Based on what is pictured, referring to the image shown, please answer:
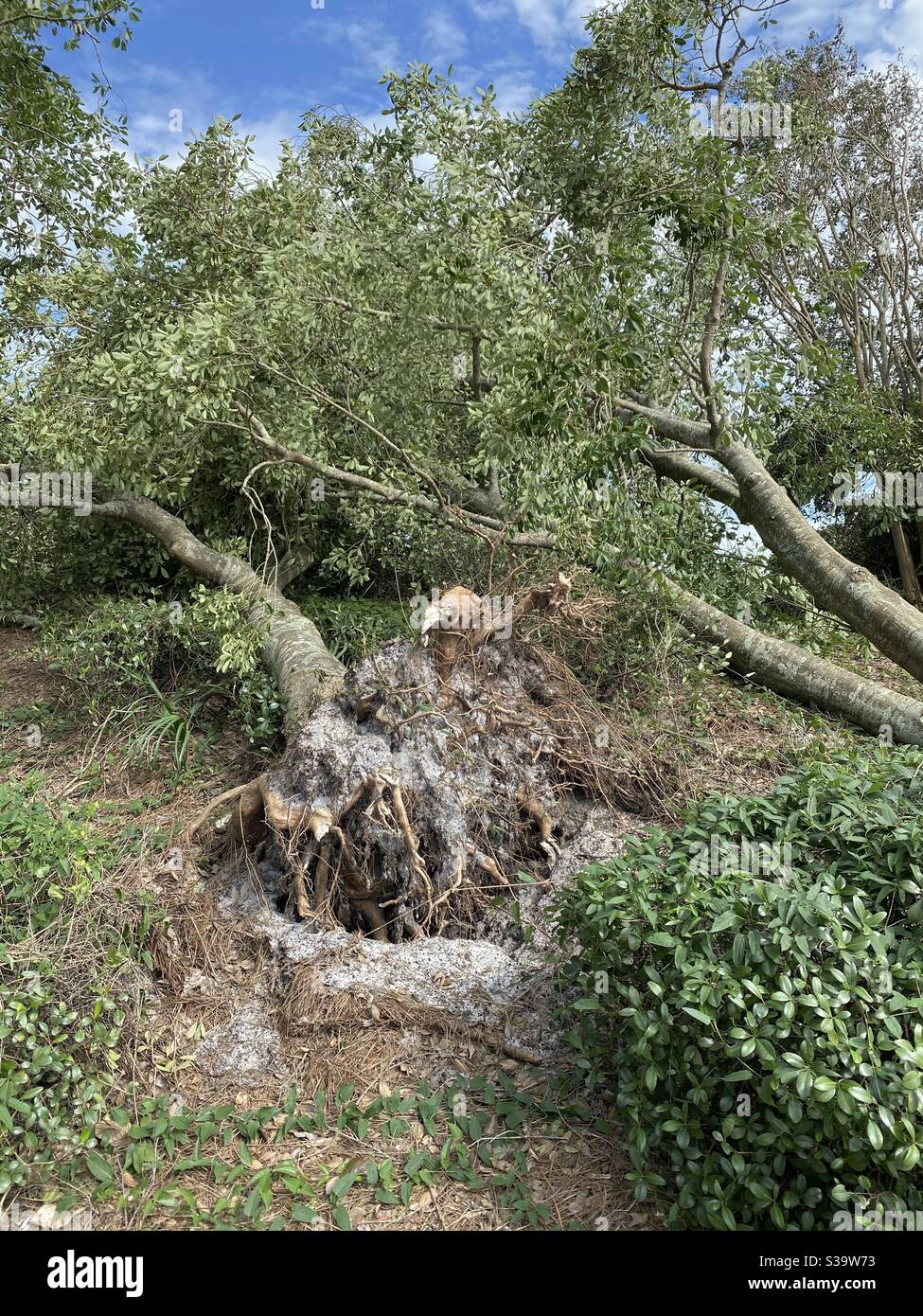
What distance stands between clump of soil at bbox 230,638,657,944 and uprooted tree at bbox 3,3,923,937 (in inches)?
0.8

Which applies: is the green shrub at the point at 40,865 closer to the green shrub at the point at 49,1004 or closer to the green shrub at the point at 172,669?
the green shrub at the point at 49,1004

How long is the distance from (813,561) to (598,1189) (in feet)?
18.4

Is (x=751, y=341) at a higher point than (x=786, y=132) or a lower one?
lower

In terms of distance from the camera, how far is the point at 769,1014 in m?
3.07

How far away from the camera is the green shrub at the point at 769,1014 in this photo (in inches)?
114

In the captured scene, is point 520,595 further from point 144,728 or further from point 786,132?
point 786,132

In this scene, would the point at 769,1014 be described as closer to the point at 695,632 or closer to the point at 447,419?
the point at 695,632

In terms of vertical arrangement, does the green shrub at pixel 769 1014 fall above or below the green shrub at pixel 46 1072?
above

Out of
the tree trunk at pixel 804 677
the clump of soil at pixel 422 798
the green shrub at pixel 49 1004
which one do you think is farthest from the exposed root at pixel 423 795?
the tree trunk at pixel 804 677

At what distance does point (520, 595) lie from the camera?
19.5 feet

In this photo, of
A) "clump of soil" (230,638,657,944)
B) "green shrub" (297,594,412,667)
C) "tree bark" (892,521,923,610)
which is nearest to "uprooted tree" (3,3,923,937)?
"clump of soil" (230,638,657,944)

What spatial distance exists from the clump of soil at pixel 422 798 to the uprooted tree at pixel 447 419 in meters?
0.02

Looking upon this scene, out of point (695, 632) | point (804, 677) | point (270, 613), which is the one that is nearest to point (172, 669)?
point (270, 613)

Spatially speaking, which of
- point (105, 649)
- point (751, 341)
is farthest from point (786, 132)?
point (105, 649)
